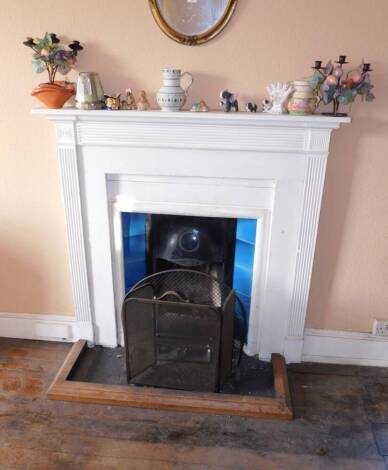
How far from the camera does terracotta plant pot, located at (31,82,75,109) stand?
173 cm

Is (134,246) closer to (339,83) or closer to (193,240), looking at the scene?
(193,240)

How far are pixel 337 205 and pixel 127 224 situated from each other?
1.02 m

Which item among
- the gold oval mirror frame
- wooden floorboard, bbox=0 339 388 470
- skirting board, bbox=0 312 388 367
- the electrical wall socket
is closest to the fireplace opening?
wooden floorboard, bbox=0 339 388 470

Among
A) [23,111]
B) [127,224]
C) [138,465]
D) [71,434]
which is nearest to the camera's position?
[138,465]

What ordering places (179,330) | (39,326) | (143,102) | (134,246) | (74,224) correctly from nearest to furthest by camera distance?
(143,102) < (179,330) < (74,224) < (134,246) < (39,326)

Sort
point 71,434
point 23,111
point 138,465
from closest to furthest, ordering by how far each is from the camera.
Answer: point 138,465
point 71,434
point 23,111

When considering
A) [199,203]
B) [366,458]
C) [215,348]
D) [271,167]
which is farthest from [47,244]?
[366,458]

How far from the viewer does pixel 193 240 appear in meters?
2.11

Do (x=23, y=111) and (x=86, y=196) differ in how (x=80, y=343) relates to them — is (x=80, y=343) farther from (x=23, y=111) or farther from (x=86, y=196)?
(x=23, y=111)

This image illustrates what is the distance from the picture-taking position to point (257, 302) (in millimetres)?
2111

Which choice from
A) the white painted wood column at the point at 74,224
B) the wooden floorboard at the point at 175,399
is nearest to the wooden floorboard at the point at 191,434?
the wooden floorboard at the point at 175,399

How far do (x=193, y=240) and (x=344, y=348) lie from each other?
0.98 m

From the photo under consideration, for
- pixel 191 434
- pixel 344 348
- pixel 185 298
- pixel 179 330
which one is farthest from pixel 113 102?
pixel 344 348

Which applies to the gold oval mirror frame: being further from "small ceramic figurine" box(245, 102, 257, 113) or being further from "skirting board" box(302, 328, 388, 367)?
"skirting board" box(302, 328, 388, 367)
